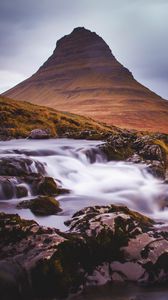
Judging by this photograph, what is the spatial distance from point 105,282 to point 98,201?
6.10 metres

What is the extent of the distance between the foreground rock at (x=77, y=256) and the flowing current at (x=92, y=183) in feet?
5.88

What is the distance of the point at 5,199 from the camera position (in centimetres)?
1137

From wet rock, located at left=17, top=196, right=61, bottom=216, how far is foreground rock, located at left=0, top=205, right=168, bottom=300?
8.04 feet

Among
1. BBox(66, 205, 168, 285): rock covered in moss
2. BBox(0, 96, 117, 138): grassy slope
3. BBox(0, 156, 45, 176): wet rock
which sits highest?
BBox(0, 96, 117, 138): grassy slope

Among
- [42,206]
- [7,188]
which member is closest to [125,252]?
[42,206]

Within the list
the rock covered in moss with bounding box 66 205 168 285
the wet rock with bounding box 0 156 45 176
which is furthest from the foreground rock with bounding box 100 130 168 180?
the rock covered in moss with bounding box 66 205 168 285

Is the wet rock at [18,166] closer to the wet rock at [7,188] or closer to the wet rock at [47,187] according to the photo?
the wet rock at [47,187]

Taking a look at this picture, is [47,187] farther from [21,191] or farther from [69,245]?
[69,245]

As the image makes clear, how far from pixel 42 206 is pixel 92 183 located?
558 cm

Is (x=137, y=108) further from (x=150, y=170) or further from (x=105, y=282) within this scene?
(x=105, y=282)

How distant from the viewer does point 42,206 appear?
9969 mm

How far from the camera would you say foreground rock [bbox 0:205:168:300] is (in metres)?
5.95

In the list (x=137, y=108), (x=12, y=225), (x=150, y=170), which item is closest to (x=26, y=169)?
(x=150, y=170)

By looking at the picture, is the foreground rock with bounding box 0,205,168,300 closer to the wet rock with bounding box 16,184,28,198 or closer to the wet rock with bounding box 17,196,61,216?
the wet rock with bounding box 17,196,61,216
